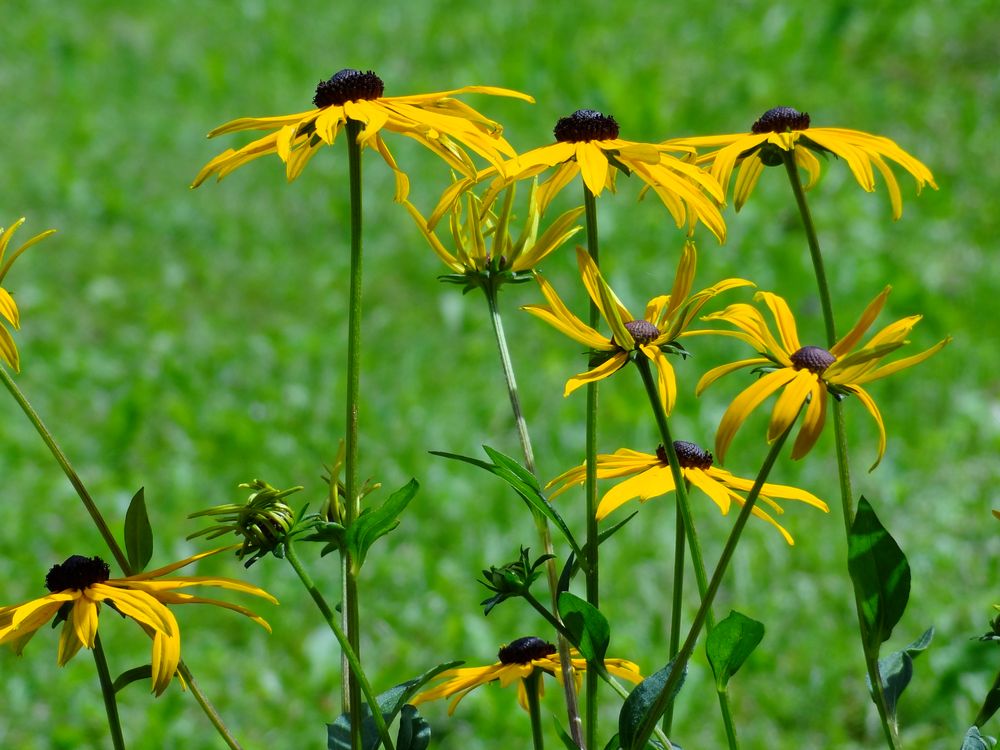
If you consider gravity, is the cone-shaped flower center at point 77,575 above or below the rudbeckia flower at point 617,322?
below

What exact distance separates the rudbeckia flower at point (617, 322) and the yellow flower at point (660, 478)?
5.0 inches

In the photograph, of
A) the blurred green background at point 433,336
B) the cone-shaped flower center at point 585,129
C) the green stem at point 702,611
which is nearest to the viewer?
the green stem at point 702,611

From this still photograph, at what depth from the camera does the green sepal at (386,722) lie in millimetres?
984

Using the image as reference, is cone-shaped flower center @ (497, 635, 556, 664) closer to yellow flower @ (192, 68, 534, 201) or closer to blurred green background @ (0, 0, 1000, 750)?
yellow flower @ (192, 68, 534, 201)

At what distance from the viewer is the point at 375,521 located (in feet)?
3.11

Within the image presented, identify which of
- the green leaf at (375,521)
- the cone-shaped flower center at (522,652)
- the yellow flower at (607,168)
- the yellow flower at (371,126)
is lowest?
the cone-shaped flower center at (522,652)

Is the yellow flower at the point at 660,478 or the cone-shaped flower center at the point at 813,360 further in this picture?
the yellow flower at the point at 660,478

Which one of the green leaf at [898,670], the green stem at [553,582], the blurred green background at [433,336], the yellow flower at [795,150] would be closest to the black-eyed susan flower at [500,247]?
the green stem at [553,582]

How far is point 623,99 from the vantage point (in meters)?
4.84

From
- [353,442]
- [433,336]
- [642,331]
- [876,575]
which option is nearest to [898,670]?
[876,575]

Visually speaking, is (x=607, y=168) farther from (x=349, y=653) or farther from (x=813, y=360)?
(x=349, y=653)

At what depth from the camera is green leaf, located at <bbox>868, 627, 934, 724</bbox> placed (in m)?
1.07

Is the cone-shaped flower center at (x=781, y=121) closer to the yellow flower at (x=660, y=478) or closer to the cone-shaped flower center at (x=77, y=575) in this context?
the yellow flower at (x=660, y=478)

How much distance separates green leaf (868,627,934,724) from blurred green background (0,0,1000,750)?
1.48m
